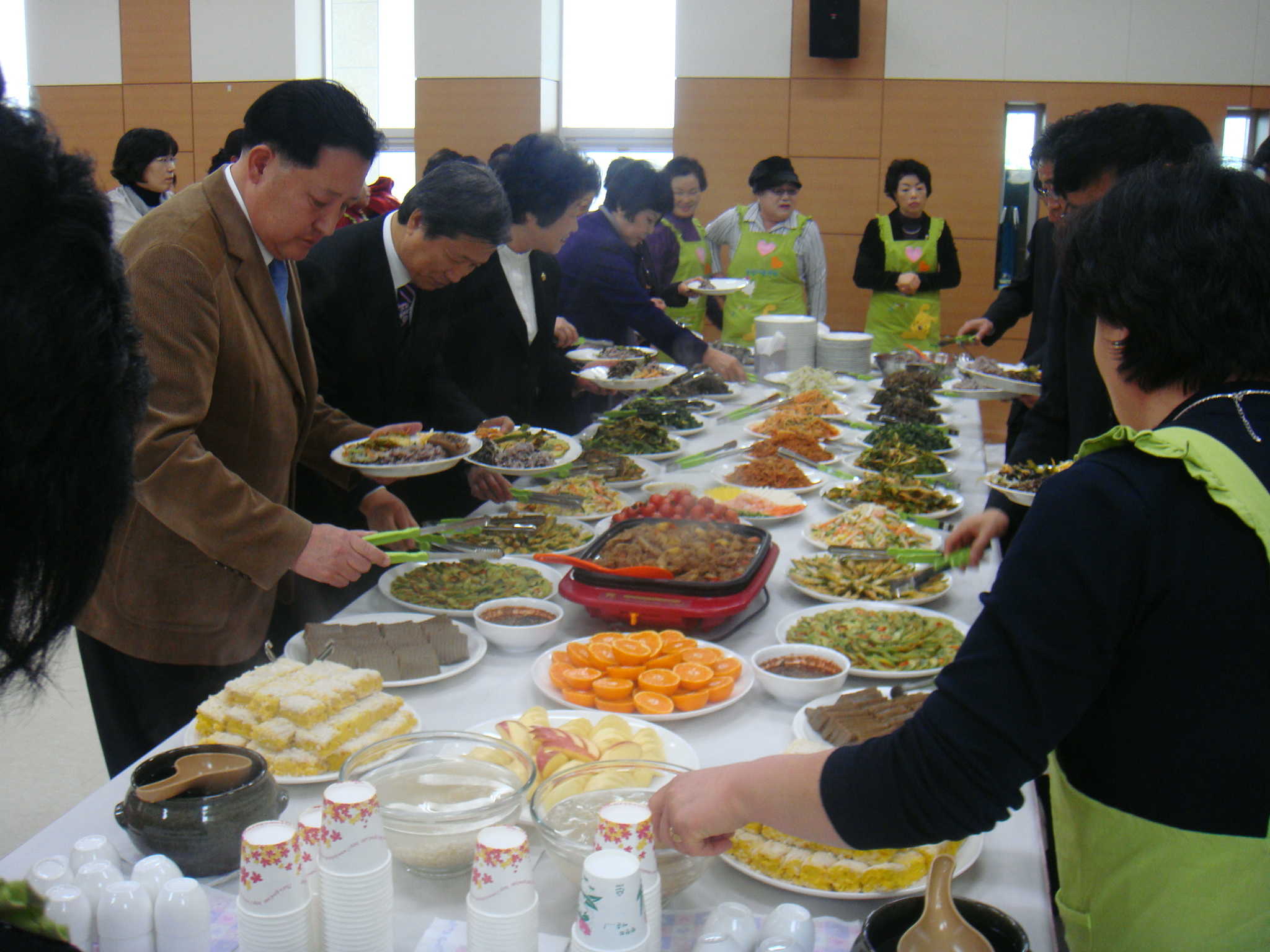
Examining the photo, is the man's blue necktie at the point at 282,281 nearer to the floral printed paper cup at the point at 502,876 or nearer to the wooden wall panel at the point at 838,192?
the floral printed paper cup at the point at 502,876

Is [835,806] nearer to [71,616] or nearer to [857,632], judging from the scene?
[71,616]

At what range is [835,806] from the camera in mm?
1062

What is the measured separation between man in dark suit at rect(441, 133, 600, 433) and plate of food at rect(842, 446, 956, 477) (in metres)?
1.18

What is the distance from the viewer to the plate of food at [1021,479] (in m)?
2.31

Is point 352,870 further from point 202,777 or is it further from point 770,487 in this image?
point 770,487

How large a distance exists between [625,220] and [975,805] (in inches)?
156

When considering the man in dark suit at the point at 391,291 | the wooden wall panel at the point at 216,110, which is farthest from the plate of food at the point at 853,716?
the wooden wall panel at the point at 216,110

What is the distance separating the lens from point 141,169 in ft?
16.0

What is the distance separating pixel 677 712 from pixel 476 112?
281 inches

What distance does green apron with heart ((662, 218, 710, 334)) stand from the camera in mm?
6414

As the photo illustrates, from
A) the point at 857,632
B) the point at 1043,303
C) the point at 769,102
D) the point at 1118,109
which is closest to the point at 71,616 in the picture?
the point at 857,632

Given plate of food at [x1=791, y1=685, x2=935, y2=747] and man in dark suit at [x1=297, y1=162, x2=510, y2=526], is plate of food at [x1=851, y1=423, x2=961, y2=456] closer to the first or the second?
man in dark suit at [x1=297, y1=162, x2=510, y2=526]

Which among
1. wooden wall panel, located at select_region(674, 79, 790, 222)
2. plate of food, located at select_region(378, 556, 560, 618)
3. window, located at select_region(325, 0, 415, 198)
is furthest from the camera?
window, located at select_region(325, 0, 415, 198)

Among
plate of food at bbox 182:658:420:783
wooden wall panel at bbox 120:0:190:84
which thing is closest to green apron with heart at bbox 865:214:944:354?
Answer: plate of food at bbox 182:658:420:783
